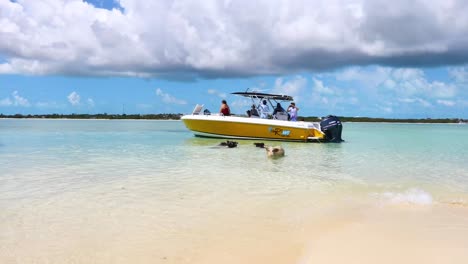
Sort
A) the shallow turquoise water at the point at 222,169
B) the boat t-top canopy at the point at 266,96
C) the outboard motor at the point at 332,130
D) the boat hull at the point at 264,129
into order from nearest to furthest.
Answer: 1. the shallow turquoise water at the point at 222,169
2. the boat hull at the point at 264,129
3. the boat t-top canopy at the point at 266,96
4. the outboard motor at the point at 332,130

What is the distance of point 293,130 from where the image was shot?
18.8 meters

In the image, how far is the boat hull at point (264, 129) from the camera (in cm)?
1859

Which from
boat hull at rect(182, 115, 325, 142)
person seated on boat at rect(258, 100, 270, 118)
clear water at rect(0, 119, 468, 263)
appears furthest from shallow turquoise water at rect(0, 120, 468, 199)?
person seated on boat at rect(258, 100, 270, 118)

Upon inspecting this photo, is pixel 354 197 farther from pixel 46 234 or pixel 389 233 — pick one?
pixel 46 234

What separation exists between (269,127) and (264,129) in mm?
252

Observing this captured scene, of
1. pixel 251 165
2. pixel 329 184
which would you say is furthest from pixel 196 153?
pixel 329 184

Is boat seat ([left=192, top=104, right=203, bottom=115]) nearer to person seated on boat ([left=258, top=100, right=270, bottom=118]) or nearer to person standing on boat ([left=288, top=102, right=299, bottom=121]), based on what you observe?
person seated on boat ([left=258, top=100, right=270, bottom=118])

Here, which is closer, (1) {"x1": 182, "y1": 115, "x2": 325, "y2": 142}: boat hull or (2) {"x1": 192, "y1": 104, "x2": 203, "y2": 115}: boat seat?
(1) {"x1": 182, "y1": 115, "x2": 325, "y2": 142}: boat hull

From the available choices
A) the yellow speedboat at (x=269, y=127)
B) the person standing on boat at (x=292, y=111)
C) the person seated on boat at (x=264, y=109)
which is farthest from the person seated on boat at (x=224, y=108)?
the person standing on boat at (x=292, y=111)

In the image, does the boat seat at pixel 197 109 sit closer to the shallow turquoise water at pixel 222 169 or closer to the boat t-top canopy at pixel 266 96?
the boat t-top canopy at pixel 266 96

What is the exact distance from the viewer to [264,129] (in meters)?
18.6

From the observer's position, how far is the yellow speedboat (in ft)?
61.1

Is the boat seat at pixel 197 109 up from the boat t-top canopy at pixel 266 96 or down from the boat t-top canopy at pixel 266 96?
down

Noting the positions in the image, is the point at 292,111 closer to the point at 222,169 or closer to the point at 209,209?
the point at 222,169
